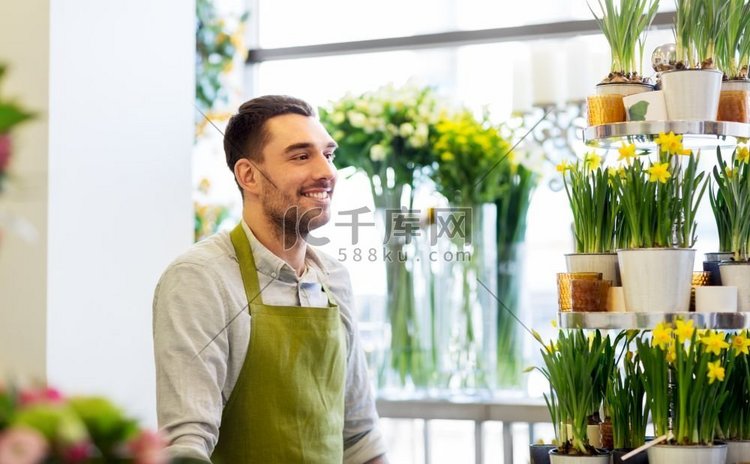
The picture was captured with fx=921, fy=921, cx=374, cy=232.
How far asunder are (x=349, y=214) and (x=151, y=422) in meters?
0.78

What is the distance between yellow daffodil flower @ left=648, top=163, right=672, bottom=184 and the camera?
5.23ft

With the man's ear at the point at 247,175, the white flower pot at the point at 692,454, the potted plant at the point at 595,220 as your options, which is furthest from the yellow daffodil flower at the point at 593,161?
the man's ear at the point at 247,175

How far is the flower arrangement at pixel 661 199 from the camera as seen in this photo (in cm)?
162

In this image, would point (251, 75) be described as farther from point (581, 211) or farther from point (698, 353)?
point (698, 353)

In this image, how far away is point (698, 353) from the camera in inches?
62.9

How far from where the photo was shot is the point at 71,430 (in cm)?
40

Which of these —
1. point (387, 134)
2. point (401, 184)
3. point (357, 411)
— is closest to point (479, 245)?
point (401, 184)

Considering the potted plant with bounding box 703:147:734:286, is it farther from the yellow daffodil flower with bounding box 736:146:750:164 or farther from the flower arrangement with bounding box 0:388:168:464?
the flower arrangement with bounding box 0:388:168:464

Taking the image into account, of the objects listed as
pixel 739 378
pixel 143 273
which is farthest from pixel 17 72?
pixel 739 378

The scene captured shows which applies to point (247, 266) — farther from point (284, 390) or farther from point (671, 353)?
point (671, 353)

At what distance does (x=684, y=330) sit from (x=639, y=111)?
43cm

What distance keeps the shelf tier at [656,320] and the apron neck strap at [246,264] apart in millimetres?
670

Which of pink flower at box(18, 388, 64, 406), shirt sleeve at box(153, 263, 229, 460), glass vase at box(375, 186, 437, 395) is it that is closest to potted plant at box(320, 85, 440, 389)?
glass vase at box(375, 186, 437, 395)

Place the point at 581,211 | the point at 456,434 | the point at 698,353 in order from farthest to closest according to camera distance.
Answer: the point at 456,434
the point at 581,211
the point at 698,353
